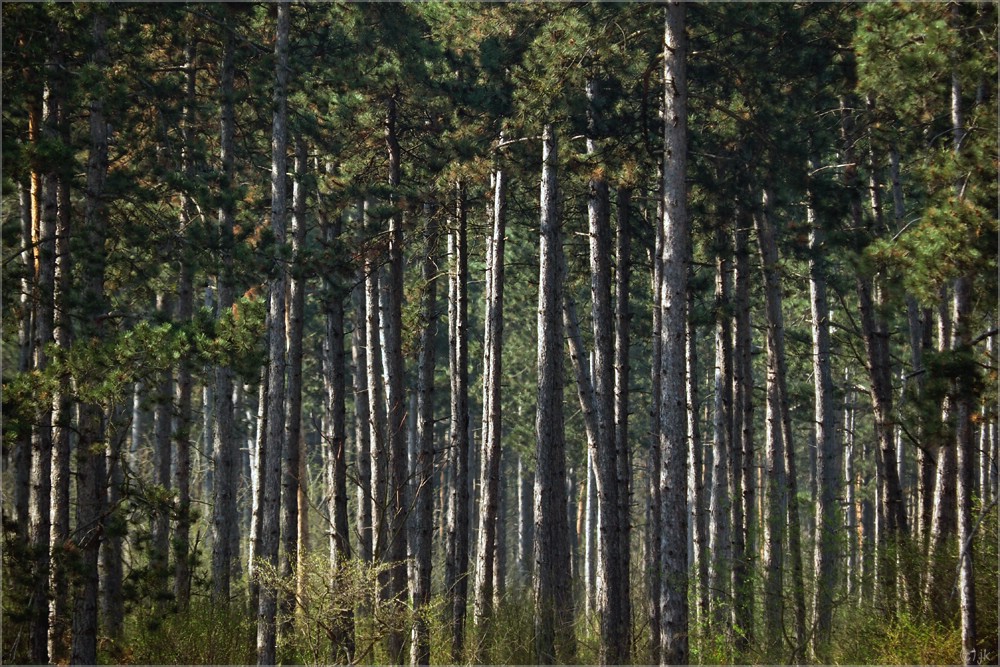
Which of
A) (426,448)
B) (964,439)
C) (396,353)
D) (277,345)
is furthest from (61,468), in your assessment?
(964,439)

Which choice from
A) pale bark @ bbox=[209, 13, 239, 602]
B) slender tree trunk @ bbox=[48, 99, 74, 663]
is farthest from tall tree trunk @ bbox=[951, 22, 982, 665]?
pale bark @ bbox=[209, 13, 239, 602]

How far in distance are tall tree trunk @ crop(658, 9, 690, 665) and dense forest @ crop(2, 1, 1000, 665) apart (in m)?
0.04

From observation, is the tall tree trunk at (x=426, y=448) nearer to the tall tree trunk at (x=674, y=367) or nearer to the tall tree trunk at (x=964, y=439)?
the tall tree trunk at (x=674, y=367)

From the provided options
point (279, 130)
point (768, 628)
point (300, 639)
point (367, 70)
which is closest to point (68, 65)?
point (279, 130)

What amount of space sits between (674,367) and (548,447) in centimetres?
442

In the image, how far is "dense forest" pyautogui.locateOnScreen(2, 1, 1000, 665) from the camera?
33.9 ft

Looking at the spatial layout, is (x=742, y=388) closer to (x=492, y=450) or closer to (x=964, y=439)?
(x=492, y=450)

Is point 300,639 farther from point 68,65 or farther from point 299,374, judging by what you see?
point 68,65

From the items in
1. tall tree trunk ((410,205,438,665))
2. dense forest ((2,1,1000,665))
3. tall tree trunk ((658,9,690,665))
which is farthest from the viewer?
tall tree trunk ((410,205,438,665))

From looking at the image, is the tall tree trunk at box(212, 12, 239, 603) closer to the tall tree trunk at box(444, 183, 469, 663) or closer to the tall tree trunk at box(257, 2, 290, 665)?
the tall tree trunk at box(257, 2, 290, 665)

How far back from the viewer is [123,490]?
10.7 meters

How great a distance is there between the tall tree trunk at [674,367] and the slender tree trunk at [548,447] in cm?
313

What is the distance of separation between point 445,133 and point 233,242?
5143mm

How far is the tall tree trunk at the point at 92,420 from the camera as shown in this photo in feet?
35.7
